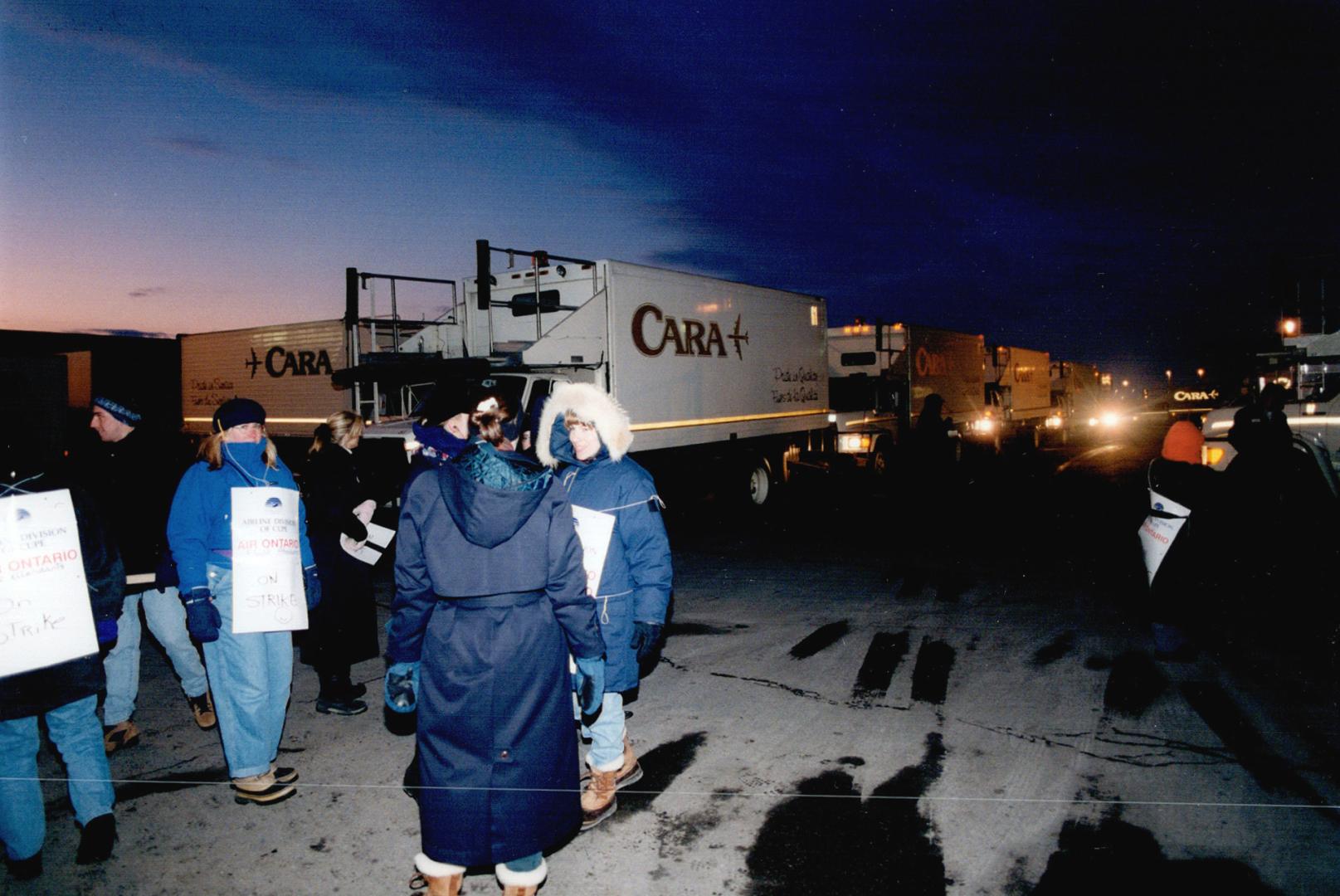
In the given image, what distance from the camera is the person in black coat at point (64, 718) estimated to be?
2992mm

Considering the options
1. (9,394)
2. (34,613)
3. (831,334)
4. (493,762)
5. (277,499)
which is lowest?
(493,762)

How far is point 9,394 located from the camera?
10.2 feet

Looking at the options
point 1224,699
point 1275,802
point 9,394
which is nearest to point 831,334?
point 1224,699

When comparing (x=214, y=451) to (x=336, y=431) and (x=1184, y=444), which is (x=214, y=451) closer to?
(x=336, y=431)

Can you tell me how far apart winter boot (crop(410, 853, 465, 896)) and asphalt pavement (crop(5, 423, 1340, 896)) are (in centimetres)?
55

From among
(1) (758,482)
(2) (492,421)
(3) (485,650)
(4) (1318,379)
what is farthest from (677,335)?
(3) (485,650)

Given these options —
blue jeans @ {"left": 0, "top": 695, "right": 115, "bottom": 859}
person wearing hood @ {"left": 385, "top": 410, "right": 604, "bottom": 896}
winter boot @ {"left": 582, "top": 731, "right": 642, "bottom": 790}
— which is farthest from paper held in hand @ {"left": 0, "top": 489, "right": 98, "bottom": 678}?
winter boot @ {"left": 582, "top": 731, "right": 642, "bottom": 790}

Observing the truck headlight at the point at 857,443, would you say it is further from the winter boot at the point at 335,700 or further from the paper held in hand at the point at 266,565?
the paper held in hand at the point at 266,565

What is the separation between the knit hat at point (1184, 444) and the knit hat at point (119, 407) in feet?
19.9

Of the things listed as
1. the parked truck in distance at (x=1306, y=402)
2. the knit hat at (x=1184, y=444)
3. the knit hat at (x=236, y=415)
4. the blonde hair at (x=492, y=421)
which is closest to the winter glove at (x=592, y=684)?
the blonde hair at (x=492, y=421)

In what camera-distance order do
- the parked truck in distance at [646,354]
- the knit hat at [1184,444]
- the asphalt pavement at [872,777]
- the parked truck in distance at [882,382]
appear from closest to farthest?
the asphalt pavement at [872,777] → the knit hat at [1184,444] → the parked truck in distance at [646,354] → the parked truck in distance at [882,382]

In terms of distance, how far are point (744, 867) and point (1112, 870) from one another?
4.61 feet

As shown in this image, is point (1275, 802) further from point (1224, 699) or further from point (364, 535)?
point (364, 535)

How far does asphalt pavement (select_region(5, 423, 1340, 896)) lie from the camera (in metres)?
3.16
